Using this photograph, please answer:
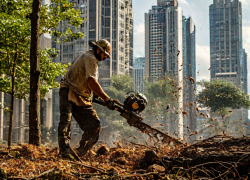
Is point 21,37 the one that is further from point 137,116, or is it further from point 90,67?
point 137,116

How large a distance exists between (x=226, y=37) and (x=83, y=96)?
7493cm

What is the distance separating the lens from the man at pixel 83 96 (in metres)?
4.18

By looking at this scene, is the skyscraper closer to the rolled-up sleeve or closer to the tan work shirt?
the tan work shirt

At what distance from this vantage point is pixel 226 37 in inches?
2835

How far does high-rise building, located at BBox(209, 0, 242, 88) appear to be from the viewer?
6894 centimetres

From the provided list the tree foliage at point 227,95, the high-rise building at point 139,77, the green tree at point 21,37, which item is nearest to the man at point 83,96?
the green tree at point 21,37

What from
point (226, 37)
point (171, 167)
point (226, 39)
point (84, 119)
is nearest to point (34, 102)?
point (84, 119)

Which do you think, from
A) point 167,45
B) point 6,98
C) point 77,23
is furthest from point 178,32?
point 77,23

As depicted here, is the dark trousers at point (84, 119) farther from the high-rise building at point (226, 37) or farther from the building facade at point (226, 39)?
the building facade at point (226, 39)

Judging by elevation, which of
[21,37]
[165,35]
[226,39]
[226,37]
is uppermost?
[226,37]

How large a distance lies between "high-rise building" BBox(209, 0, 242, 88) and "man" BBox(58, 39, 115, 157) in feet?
223

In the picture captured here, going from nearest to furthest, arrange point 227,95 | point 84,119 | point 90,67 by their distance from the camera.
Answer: point 90,67, point 84,119, point 227,95

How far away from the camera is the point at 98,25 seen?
56562 millimetres

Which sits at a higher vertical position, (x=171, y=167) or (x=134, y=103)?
(x=134, y=103)
